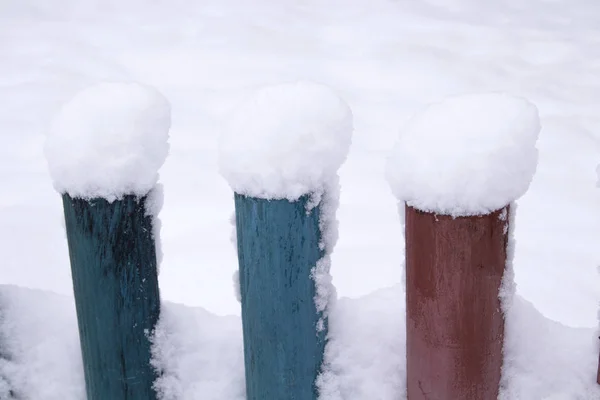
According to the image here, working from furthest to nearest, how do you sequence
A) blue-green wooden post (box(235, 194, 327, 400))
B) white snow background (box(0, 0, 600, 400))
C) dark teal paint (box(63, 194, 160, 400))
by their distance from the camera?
white snow background (box(0, 0, 600, 400)) → dark teal paint (box(63, 194, 160, 400)) → blue-green wooden post (box(235, 194, 327, 400))

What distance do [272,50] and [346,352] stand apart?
15.8 ft

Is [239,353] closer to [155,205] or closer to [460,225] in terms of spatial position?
[155,205]

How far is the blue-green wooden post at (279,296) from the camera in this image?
1365 mm

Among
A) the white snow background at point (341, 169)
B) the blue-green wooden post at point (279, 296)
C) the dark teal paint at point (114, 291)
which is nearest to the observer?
the blue-green wooden post at point (279, 296)

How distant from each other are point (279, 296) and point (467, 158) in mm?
437

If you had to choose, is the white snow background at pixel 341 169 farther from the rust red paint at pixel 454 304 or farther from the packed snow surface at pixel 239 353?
the rust red paint at pixel 454 304

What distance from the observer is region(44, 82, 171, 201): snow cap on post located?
4.65 ft

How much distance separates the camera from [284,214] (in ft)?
4.44

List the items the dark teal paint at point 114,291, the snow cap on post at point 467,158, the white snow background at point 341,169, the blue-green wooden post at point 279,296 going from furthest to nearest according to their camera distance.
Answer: the white snow background at point 341,169, the dark teal paint at point 114,291, the blue-green wooden post at point 279,296, the snow cap on post at point 467,158

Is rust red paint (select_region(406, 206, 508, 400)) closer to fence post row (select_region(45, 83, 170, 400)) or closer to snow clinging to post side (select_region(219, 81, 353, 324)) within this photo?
snow clinging to post side (select_region(219, 81, 353, 324))

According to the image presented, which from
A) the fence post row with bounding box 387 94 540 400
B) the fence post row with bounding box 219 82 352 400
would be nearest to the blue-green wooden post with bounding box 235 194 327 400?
the fence post row with bounding box 219 82 352 400

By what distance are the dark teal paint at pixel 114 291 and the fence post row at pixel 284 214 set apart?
0.22 metres

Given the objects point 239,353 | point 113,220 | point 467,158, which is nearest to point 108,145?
point 113,220

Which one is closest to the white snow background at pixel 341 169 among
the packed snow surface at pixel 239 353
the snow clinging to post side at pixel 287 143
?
the packed snow surface at pixel 239 353
